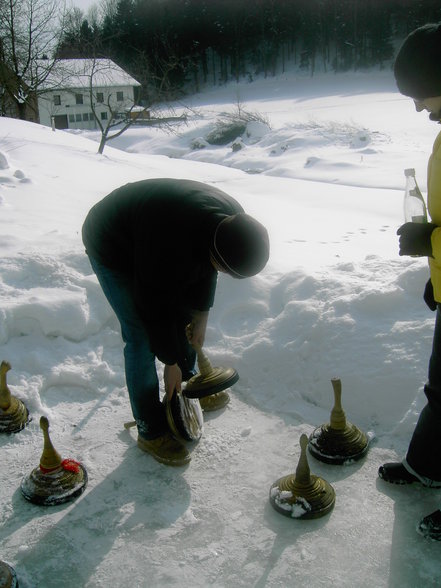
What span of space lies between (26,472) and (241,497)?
107 cm

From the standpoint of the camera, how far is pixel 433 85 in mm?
2068

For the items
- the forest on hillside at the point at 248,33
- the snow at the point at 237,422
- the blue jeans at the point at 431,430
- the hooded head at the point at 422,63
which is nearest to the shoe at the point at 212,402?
the snow at the point at 237,422

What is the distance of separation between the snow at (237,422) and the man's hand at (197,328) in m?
0.54

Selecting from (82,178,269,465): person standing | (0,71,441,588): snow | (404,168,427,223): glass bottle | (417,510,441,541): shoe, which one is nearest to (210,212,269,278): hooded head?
(82,178,269,465): person standing

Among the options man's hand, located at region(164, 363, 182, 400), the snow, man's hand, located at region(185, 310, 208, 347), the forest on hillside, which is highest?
the forest on hillside

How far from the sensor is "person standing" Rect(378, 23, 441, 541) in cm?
206

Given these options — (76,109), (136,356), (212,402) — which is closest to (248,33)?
(76,109)

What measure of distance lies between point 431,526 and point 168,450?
1.25 metres

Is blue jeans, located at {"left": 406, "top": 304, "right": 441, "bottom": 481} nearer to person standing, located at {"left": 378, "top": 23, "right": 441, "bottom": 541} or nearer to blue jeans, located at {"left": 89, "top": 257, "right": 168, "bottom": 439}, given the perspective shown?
person standing, located at {"left": 378, "top": 23, "right": 441, "bottom": 541}

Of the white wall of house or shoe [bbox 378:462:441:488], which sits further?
the white wall of house

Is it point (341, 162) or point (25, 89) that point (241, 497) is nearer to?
point (341, 162)

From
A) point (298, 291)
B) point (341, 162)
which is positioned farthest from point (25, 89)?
point (298, 291)

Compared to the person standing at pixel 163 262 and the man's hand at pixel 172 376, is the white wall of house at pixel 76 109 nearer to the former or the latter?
the person standing at pixel 163 262

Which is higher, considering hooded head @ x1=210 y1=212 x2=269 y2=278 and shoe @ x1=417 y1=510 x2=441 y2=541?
hooded head @ x1=210 y1=212 x2=269 y2=278
